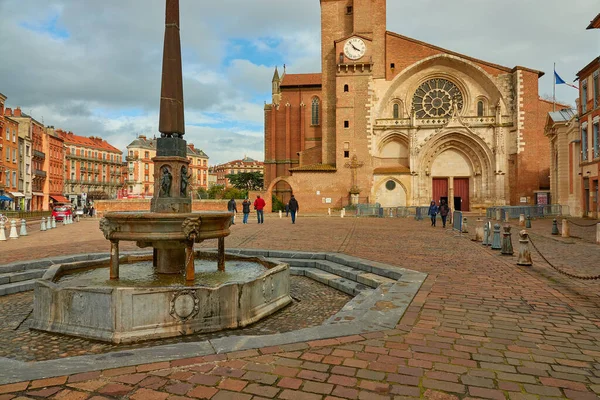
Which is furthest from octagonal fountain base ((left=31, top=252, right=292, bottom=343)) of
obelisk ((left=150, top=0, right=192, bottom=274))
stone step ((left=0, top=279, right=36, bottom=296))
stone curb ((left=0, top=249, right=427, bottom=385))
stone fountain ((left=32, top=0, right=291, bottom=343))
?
stone step ((left=0, top=279, right=36, bottom=296))

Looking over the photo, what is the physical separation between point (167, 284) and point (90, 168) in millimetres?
85731

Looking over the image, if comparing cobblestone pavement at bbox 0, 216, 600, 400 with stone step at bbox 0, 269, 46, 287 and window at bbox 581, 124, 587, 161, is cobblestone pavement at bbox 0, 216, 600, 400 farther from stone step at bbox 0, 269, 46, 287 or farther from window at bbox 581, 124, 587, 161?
window at bbox 581, 124, 587, 161

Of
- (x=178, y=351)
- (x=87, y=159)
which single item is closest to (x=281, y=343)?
(x=178, y=351)

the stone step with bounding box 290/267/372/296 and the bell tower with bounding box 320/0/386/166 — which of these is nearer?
the stone step with bounding box 290/267/372/296

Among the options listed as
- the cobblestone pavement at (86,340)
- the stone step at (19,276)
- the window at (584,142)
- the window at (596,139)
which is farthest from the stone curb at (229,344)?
the window at (584,142)

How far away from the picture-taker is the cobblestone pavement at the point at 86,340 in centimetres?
467

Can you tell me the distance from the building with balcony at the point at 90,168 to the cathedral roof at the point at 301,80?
4430 centimetres

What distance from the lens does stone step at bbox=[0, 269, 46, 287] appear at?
797 centimetres

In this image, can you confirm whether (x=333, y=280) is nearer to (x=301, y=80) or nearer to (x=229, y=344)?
(x=229, y=344)

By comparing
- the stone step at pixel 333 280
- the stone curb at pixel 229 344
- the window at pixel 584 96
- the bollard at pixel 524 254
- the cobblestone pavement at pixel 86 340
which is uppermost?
the window at pixel 584 96

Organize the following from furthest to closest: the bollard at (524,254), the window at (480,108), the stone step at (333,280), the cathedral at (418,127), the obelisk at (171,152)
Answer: the window at (480,108), the cathedral at (418,127), the bollard at (524,254), the stone step at (333,280), the obelisk at (171,152)

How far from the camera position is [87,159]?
80.3 m

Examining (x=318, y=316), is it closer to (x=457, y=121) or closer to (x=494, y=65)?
(x=457, y=121)

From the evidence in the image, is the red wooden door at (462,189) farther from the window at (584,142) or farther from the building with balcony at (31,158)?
the building with balcony at (31,158)
